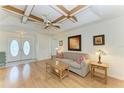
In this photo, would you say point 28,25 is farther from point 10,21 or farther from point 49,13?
point 49,13

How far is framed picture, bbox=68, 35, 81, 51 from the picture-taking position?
11.7 ft

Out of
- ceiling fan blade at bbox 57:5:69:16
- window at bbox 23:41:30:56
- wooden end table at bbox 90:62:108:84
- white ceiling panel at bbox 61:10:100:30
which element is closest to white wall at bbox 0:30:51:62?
window at bbox 23:41:30:56

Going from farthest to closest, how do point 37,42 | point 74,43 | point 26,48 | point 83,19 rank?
point 37,42 → point 26,48 → point 74,43 → point 83,19

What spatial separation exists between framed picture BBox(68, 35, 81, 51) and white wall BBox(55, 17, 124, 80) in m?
0.17

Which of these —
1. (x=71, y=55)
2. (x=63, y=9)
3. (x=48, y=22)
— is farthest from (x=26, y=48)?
(x=63, y=9)

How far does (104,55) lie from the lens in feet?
10.0

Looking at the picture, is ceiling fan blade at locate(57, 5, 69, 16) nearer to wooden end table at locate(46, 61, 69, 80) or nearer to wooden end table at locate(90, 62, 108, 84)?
wooden end table at locate(46, 61, 69, 80)

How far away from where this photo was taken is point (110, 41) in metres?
2.95

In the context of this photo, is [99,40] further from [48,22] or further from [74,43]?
[48,22]

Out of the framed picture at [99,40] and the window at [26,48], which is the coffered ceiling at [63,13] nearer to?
the framed picture at [99,40]

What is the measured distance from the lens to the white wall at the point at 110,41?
8.95 ft

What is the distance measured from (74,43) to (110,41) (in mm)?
1268
